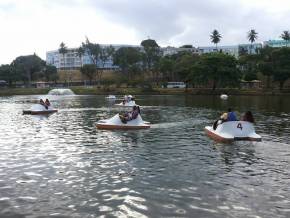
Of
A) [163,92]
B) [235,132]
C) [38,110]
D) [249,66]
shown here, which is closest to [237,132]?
[235,132]

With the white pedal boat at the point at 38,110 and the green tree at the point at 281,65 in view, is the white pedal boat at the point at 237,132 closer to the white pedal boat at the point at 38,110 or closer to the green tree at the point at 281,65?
the white pedal boat at the point at 38,110

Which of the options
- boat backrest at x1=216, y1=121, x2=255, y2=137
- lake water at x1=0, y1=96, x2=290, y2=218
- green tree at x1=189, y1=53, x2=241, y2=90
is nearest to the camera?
lake water at x1=0, y1=96, x2=290, y2=218

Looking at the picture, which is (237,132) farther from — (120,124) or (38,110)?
(38,110)

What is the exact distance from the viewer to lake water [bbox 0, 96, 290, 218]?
15.8 meters

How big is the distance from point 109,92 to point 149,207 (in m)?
147

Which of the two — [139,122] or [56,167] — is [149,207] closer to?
[56,167]

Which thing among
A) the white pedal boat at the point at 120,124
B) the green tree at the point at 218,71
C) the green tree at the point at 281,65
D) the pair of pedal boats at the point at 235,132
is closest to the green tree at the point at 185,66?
the green tree at the point at 218,71

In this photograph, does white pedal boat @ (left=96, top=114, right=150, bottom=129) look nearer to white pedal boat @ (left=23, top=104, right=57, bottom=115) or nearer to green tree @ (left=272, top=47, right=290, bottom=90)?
white pedal boat @ (left=23, top=104, right=57, bottom=115)

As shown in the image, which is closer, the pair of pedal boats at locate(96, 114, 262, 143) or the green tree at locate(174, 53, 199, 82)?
the pair of pedal boats at locate(96, 114, 262, 143)

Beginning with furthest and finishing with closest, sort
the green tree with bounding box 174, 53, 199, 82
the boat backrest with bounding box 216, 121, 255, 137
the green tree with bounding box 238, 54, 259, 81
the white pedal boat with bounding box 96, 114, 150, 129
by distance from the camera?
the green tree with bounding box 238, 54, 259, 81
the green tree with bounding box 174, 53, 199, 82
the white pedal boat with bounding box 96, 114, 150, 129
the boat backrest with bounding box 216, 121, 255, 137

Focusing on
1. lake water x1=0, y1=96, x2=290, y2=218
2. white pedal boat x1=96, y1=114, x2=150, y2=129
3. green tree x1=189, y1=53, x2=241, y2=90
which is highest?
green tree x1=189, y1=53, x2=241, y2=90

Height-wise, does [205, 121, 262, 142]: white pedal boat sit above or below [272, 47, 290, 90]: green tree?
below

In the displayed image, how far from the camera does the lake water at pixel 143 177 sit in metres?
15.8

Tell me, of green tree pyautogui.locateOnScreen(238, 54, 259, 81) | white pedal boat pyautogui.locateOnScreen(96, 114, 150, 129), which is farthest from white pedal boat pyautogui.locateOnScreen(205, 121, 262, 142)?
green tree pyautogui.locateOnScreen(238, 54, 259, 81)
